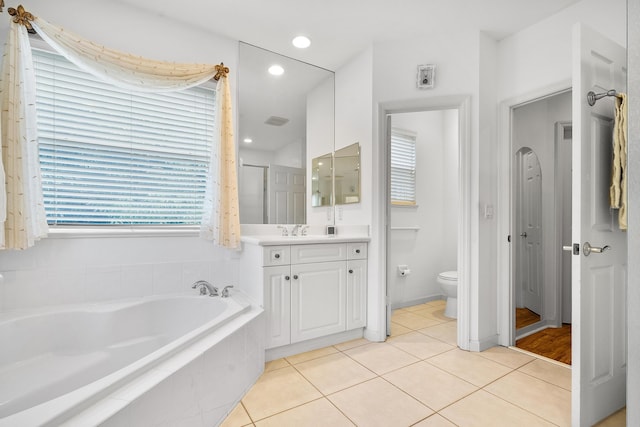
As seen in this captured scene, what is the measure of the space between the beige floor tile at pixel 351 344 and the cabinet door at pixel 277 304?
1.55 ft

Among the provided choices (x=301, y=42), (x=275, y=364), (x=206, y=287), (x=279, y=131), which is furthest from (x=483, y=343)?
(x=301, y=42)

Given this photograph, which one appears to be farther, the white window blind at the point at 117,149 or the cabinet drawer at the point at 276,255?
the cabinet drawer at the point at 276,255

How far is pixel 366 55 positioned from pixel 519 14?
115cm

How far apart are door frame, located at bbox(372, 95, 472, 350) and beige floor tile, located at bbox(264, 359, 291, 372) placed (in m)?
0.88

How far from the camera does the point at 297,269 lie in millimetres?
2219

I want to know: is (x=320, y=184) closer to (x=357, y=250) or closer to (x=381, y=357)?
(x=357, y=250)

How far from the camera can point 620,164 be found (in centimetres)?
147

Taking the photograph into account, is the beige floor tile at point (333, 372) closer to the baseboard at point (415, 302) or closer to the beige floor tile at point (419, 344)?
the beige floor tile at point (419, 344)

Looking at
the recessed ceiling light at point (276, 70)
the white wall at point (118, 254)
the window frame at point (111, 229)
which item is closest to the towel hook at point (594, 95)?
the recessed ceiling light at point (276, 70)

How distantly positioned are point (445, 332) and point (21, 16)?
378 centimetres

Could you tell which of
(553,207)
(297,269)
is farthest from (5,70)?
(553,207)

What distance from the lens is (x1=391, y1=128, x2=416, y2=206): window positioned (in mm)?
3496

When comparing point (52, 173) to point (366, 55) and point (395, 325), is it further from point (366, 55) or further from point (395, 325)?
point (395, 325)

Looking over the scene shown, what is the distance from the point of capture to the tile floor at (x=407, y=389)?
1.53 m
